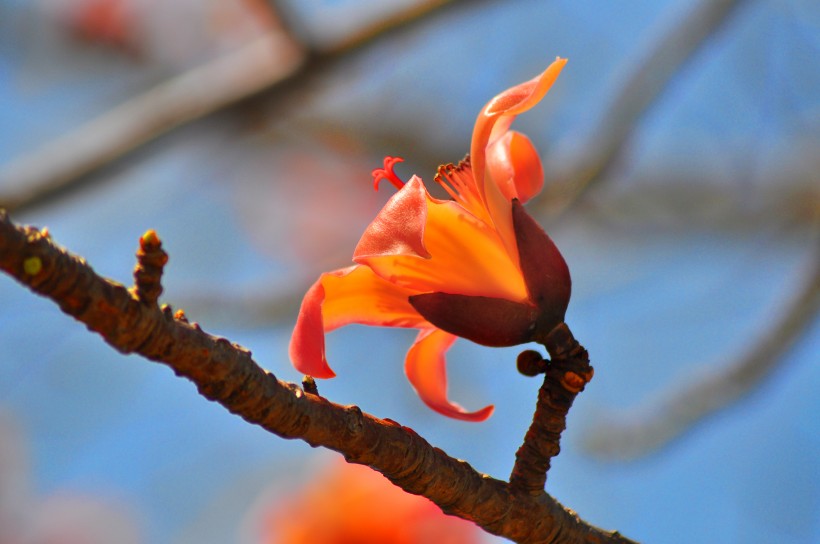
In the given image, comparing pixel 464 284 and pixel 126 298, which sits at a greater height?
pixel 464 284

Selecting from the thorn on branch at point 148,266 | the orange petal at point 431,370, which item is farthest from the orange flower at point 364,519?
the thorn on branch at point 148,266

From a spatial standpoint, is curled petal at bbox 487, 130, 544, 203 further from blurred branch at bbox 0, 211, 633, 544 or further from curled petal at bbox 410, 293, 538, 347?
blurred branch at bbox 0, 211, 633, 544

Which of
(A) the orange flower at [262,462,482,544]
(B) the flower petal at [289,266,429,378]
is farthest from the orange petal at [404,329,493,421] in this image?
(A) the orange flower at [262,462,482,544]

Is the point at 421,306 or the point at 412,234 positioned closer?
the point at 412,234

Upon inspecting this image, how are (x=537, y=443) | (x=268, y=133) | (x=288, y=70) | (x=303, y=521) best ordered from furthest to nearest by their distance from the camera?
1. (x=268, y=133)
2. (x=303, y=521)
3. (x=288, y=70)
4. (x=537, y=443)

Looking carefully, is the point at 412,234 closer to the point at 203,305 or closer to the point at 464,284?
the point at 464,284

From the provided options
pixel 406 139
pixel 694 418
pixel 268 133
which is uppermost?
pixel 268 133

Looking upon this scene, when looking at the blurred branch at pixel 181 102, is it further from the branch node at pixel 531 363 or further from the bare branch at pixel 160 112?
the branch node at pixel 531 363

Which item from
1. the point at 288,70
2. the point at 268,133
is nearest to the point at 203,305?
the point at 288,70
